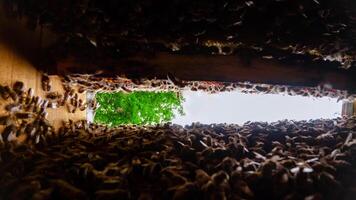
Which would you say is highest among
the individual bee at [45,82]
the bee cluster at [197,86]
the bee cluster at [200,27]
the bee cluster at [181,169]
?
the bee cluster at [200,27]

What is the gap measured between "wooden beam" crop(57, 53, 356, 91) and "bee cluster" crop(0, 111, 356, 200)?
69cm

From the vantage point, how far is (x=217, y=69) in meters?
4.33

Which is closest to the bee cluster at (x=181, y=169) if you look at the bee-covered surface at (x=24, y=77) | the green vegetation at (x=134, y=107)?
the bee-covered surface at (x=24, y=77)

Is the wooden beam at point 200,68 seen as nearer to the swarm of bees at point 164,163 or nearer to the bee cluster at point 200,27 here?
the bee cluster at point 200,27

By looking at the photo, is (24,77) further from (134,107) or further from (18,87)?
(134,107)

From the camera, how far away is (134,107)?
12.5m

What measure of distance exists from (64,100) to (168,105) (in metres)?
8.11

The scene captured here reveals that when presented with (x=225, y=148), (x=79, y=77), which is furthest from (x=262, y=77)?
(x=79, y=77)

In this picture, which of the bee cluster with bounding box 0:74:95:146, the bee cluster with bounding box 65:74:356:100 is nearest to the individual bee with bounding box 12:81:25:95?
the bee cluster with bounding box 0:74:95:146

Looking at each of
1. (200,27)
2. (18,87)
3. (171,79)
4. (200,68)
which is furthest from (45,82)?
(200,27)

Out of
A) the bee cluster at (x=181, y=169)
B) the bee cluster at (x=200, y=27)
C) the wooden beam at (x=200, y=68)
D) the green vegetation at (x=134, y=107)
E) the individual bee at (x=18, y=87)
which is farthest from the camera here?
the green vegetation at (x=134, y=107)

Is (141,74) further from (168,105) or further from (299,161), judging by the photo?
(168,105)

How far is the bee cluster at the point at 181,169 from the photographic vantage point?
250cm

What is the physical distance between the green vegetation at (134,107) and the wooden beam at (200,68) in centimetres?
783
